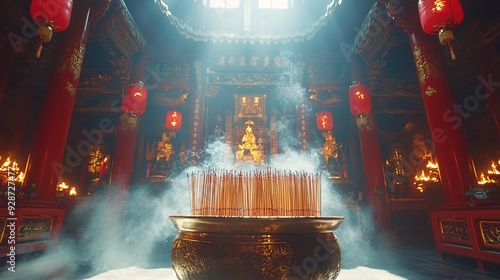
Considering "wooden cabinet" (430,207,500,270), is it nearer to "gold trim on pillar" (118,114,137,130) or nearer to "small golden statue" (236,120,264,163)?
"small golden statue" (236,120,264,163)

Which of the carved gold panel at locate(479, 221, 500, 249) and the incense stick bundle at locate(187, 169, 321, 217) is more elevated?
the incense stick bundle at locate(187, 169, 321, 217)

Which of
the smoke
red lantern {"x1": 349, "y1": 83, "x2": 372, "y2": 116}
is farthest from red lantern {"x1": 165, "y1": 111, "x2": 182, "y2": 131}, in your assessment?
red lantern {"x1": 349, "y1": 83, "x2": 372, "y2": 116}

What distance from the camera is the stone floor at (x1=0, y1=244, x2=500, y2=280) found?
8.46 ft

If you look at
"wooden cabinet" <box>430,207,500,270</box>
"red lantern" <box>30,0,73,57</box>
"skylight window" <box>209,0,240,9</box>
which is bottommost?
"wooden cabinet" <box>430,207,500,270</box>

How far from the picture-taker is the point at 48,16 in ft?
11.1

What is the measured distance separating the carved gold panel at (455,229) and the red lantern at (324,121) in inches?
141

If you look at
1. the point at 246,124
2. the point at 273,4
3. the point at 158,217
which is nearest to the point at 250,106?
the point at 246,124

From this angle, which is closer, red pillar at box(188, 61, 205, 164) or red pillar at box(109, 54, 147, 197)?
red pillar at box(109, 54, 147, 197)

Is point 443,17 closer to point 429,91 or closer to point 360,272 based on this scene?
point 429,91

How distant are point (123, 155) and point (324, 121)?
5558 mm

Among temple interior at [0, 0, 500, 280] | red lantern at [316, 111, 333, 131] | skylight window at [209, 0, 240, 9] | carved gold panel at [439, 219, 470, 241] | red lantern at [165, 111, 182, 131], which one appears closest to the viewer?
carved gold panel at [439, 219, 470, 241]

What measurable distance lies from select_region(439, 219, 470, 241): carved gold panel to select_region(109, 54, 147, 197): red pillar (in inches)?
261

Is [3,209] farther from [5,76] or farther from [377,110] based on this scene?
[377,110]

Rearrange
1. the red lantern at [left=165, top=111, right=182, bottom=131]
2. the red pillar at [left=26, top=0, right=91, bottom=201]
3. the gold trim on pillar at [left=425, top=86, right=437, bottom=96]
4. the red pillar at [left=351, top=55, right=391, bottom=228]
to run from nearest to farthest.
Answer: the red pillar at [left=26, top=0, right=91, bottom=201] < the gold trim on pillar at [left=425, top=86, right=437, bottom=96] < the red pillar at [left=351, top=55, right=391, bottom=228] < the red lantern at [left=165, top=111, right=182, bottom=131]
